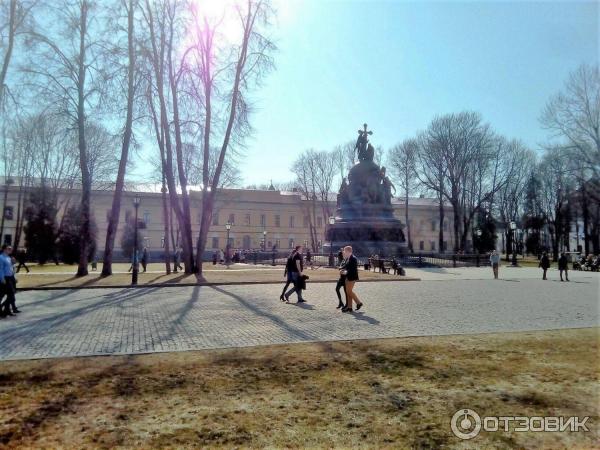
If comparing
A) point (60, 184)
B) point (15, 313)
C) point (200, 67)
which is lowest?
point (15, 313)

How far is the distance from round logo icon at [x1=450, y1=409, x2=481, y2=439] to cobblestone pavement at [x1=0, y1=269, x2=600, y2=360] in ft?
13.0

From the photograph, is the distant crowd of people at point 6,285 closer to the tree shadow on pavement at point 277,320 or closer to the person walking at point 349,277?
the tree shadow on pavement at point 277,320

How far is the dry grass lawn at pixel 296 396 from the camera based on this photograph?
4.09 meters

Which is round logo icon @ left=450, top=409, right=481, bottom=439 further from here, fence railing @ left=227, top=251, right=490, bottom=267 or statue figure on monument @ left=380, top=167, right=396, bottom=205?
statue figure on monument @ left=380, top=167, right=396, bottom=205

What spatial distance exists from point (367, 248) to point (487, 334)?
28.4 m

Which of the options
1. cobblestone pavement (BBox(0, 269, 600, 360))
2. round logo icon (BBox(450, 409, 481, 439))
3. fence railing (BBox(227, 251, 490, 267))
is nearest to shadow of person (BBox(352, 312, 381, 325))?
cobblestone pavement (BBox(0, 269, 600, 360))

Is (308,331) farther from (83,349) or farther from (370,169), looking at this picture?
(370,169)

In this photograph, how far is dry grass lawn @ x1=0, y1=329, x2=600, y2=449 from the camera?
4090 millimetres

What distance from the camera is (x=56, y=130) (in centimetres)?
2806

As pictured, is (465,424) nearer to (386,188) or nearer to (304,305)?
(304,305)

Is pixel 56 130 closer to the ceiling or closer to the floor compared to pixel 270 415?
closer to the ceiling

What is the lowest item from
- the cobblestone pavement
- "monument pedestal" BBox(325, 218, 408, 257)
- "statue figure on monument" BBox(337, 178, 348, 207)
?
the cobblestone pavement

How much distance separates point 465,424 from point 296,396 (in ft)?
5.76

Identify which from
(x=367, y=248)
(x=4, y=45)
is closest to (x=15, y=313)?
(x=4, y=45)
